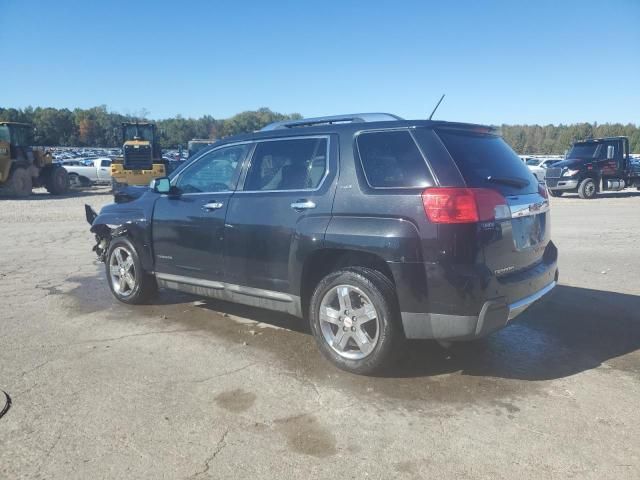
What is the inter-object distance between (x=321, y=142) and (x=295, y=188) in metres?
0.44

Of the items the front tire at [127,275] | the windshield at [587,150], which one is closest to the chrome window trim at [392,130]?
the front tire at [127,275]

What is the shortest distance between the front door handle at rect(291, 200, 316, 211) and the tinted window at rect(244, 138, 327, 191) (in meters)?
0.14

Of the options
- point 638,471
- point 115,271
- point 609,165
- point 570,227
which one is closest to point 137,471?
point 638,471

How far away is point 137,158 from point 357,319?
21.9 m

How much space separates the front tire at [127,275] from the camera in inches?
226

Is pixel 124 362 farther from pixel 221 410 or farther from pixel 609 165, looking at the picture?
pixel 609 165

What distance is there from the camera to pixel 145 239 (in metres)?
5.61

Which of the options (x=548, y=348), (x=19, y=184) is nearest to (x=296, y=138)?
(x=548, y=348)

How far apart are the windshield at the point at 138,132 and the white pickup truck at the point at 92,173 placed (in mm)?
5392

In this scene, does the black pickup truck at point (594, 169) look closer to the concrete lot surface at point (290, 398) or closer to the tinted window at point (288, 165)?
the concrete lot surface at point (290, 398)

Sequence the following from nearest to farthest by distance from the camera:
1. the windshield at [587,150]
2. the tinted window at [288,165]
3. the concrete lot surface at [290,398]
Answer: the concrete lot surface at [290,398]
the tinted window at [288,165]
the windshield at [587,150]

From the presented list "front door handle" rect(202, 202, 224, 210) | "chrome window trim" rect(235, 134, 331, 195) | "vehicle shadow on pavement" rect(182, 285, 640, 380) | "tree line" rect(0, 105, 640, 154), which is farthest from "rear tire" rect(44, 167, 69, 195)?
"tree line" rect(0, 105, 640, 154)

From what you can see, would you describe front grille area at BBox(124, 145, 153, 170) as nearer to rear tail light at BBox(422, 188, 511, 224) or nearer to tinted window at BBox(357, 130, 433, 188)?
tinted window at BBox(357, 130, 433, 188)

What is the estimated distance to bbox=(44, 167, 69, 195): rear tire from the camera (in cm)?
2348
